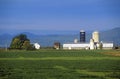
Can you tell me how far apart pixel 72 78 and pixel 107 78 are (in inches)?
103

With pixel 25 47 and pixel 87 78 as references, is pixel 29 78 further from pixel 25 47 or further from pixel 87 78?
pixel 25 47

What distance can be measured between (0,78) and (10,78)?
2.48ft

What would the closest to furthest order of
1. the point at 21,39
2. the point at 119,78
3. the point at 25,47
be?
the point at 119,78
the point at 25,47
the point at 21,39

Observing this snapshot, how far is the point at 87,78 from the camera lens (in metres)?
28.4

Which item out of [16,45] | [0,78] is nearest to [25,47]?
[16,45]

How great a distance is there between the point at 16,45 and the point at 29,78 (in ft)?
517

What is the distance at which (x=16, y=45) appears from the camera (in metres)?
184

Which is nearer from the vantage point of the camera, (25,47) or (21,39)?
(25,47)

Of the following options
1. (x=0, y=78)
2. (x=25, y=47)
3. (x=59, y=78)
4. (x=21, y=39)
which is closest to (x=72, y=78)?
(x=59, y=78)

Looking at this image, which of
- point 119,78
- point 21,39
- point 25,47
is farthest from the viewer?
point 21,39

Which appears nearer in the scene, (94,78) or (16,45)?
(94,78)

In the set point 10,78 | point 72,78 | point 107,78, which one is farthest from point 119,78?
point 10,78

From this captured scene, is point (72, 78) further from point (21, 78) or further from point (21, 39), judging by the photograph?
point (21, 39)

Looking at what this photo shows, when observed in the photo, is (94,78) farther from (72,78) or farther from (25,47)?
(25,47)
